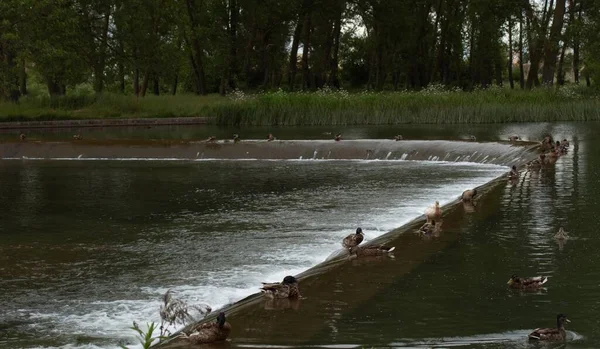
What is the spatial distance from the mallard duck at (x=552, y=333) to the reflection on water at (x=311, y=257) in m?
0.16

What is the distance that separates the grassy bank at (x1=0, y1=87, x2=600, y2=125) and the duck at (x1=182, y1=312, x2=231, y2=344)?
34.8 m

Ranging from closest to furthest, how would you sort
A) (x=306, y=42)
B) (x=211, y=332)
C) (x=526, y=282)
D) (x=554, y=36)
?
(x=211, y=332) → (x=526, y=282) → (x=554, y=36) → (x=306, y=42)

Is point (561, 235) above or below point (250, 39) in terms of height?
below

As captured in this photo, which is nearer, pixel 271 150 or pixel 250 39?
pixel 271 150

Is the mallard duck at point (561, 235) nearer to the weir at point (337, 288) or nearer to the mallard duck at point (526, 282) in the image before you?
the weir at point (337, 288)

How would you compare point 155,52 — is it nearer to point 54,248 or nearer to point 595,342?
point 54,248

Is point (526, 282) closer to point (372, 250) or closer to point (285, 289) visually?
point (372, 250)

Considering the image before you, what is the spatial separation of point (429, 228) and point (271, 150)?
709 inches

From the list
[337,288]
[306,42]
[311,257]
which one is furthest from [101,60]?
[337,288]

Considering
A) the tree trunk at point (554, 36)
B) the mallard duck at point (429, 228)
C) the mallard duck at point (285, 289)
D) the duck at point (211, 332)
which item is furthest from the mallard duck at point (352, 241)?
the tree trunk at point (554, 36)

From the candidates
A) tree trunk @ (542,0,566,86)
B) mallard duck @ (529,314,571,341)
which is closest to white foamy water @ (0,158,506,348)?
mallard duck @ (529,314,571,341)

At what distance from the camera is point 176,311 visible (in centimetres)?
1005

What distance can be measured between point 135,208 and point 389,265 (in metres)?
8.99

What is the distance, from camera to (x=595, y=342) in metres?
9.08
